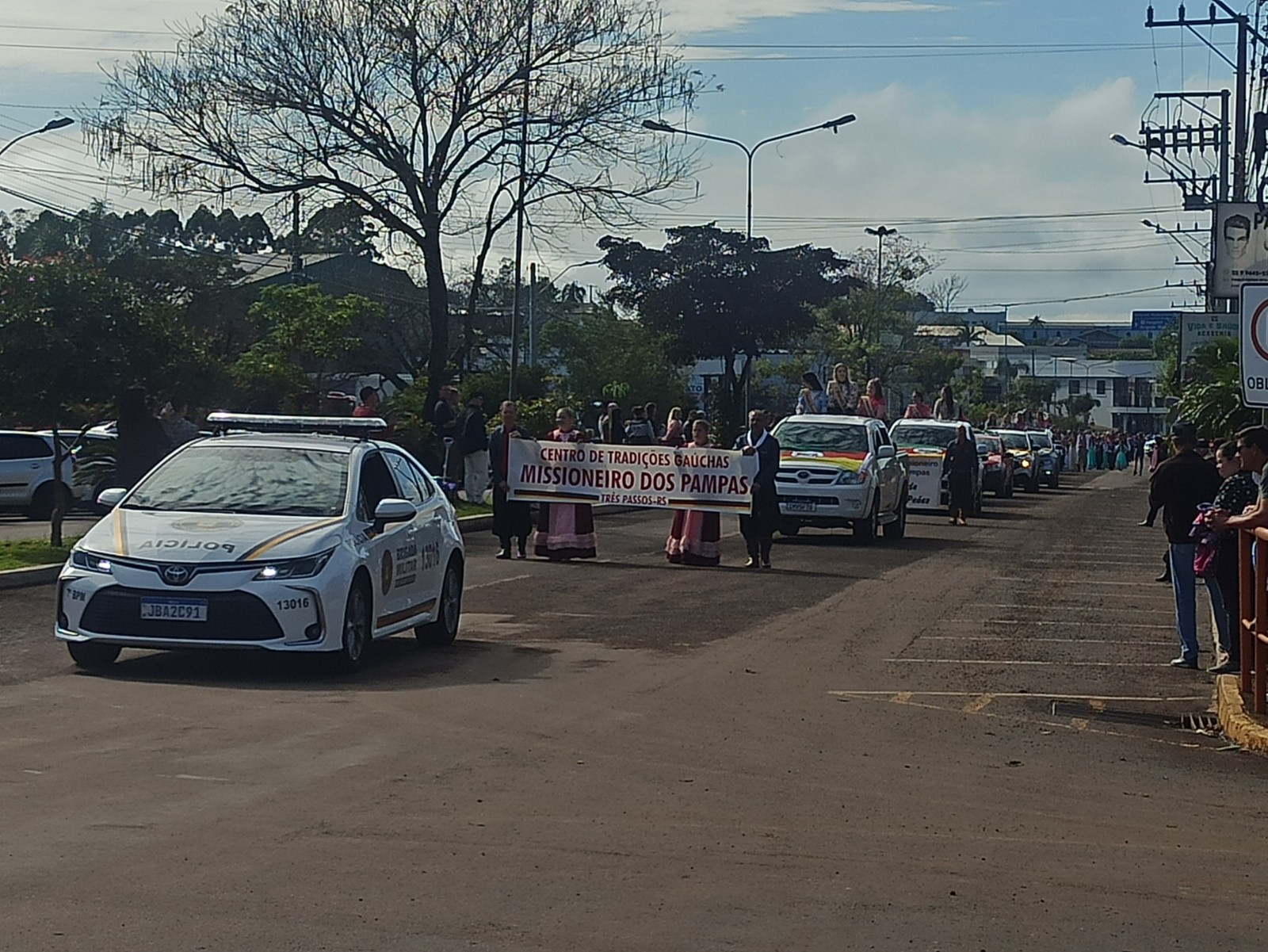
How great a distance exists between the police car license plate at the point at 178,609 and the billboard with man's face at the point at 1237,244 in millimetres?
15660

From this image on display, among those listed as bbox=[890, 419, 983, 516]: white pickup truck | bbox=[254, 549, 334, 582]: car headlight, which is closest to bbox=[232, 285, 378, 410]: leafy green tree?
bbox=[890, 419, 983, 516]: white pickup truck

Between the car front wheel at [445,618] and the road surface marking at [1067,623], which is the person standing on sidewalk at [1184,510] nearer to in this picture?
the road surface marking at [1067,623]

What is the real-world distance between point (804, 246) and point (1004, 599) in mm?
38685

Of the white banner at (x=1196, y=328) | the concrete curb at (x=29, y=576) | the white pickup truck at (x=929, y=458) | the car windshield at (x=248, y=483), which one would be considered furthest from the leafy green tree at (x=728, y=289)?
the car windshield at (x=248, y=483)

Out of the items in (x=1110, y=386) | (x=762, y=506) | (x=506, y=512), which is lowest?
(x=506, y=512)

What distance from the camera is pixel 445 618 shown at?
45.7 ft

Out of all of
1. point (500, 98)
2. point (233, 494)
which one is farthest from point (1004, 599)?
point (500, 98)

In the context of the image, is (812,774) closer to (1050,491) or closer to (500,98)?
(500,98)

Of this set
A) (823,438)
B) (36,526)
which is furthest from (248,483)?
(823,438)

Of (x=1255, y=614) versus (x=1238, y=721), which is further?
(x=1255, y=614)

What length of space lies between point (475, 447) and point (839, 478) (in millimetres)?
5714

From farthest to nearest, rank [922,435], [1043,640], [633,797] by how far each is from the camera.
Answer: [922,435]
[1043,640]
[633,797]

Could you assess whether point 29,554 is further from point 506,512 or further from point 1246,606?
point 1246,606

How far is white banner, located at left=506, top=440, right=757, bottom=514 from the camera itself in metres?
22.4
